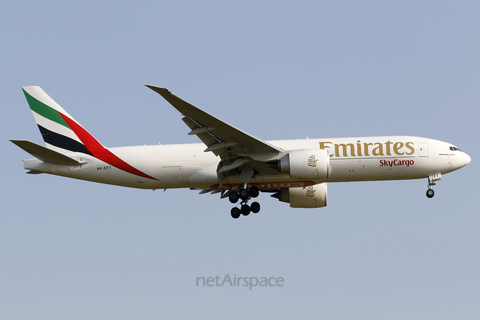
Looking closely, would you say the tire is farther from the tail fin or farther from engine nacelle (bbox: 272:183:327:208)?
the tail fin

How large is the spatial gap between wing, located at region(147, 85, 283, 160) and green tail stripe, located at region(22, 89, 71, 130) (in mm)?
9193

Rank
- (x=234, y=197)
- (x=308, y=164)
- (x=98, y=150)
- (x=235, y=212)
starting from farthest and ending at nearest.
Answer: (x=98, y=150) → (x=235, y=212) → (x=234, y=197) → (x=308, y=164)

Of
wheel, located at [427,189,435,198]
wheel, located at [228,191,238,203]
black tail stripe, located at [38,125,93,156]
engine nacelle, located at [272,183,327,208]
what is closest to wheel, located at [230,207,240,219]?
wheel, located at [228,191,238,203]

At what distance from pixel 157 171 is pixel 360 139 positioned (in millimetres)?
10517

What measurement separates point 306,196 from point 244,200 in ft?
14.4

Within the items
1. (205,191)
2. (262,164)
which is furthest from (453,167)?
(205,191)

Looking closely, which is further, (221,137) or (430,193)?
(430,193)

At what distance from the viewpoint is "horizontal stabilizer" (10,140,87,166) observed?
97.0 feet

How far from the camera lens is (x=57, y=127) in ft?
111

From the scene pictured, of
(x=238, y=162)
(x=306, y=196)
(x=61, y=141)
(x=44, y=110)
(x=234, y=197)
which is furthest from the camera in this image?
(x=306, y=196)

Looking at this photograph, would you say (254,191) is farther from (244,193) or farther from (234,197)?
(234,197)

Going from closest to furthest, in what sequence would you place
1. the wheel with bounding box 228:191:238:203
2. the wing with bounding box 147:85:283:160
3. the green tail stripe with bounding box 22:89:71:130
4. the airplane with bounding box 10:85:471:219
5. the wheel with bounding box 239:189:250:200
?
the wing with bounding box 147:85:283:160
the airplane with bounding box 10:85:471:219
the wheel with bounding box 239:189:250:200
the wheel with bounding box 228:191:238:203
the green tail stripe with bounding box 22:89:71:130

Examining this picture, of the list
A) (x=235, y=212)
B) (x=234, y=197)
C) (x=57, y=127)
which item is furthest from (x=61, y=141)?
(x=235, y=212)

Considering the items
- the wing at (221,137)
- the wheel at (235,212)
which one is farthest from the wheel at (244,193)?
the wing at (221,137)
